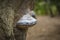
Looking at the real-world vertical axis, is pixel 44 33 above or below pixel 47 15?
below

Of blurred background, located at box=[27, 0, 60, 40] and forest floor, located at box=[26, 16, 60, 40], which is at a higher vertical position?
blurred background, located at box=[27, 0, 60, 40]

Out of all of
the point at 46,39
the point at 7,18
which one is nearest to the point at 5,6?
the point at 7,18

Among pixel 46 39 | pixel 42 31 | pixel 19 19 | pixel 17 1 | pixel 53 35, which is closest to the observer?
pixel 17 1

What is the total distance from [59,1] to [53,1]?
0.27m

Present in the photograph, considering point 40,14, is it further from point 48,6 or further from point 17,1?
point 17,1

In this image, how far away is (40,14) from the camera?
8.99 metres

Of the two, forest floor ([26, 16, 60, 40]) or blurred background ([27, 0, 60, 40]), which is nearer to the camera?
forest floor ([26, 16, 60, 40])

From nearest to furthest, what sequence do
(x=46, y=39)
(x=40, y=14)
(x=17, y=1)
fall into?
(x=17, y=1) → (x=46, y=39) → (x=40, y=14)

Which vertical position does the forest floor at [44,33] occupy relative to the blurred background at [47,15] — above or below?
below

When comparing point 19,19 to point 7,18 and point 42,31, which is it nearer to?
point 7,18

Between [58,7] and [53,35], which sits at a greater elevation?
[58,7]

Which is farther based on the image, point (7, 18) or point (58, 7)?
point (58, 7)

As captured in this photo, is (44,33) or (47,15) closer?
(44,33)

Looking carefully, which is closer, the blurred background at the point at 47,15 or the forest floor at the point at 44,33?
the forest floor at the point at 44,33
